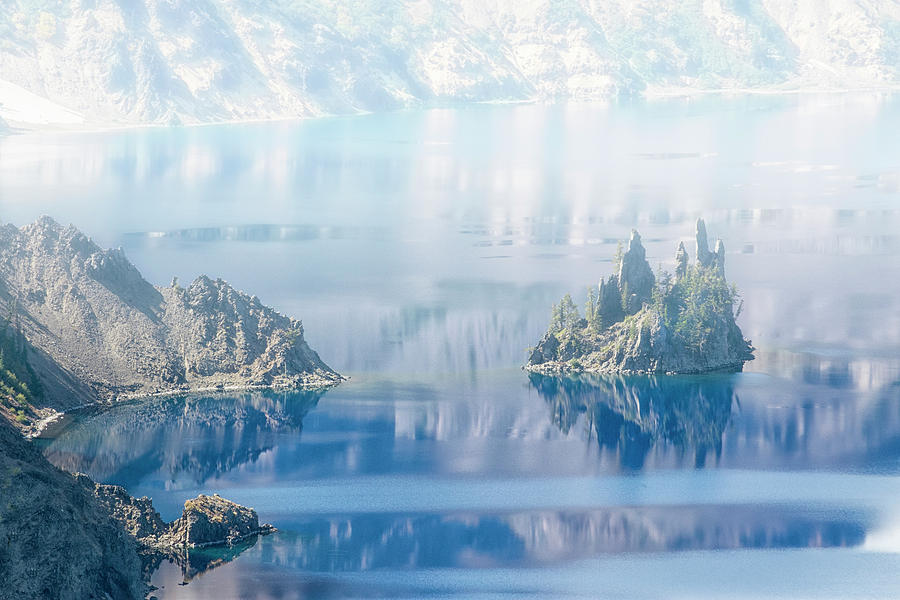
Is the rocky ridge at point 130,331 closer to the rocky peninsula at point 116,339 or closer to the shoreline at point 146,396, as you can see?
the rocky peninsula at point 116,339

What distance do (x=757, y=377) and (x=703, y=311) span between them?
8.43 m

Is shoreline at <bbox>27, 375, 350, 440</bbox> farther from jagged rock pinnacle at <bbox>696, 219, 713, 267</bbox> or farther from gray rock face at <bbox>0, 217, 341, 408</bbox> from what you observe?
jagged rock pinnacle at <bbox>696, 219, 713, 267</bbox>

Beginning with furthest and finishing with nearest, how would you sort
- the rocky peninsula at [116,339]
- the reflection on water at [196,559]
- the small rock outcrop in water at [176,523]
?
the rocky peninsula at [116,339], the small rock outcrop in water at [176,523], the reflection on water at [196,559]

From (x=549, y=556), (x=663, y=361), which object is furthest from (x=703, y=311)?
(x=549, y=556)

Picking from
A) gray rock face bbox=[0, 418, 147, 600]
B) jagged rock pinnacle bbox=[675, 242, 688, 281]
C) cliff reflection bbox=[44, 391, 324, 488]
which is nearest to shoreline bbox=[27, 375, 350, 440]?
cliff reflection bbox=[44, 391, 324, 488]

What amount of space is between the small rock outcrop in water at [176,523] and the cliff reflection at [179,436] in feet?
41.1

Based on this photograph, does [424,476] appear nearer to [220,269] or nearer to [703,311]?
[703,311]

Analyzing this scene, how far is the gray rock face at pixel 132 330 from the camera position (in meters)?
129

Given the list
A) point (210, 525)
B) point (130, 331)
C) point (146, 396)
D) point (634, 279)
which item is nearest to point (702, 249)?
point (634, 279)

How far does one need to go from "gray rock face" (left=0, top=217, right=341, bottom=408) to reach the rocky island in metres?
22.9

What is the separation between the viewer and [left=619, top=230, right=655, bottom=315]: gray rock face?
462 feet

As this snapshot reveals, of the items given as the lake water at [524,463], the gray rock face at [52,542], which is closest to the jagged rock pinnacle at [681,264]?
the lake water at [524,463]

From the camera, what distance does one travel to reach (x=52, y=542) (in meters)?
77.6

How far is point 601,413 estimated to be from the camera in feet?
413
